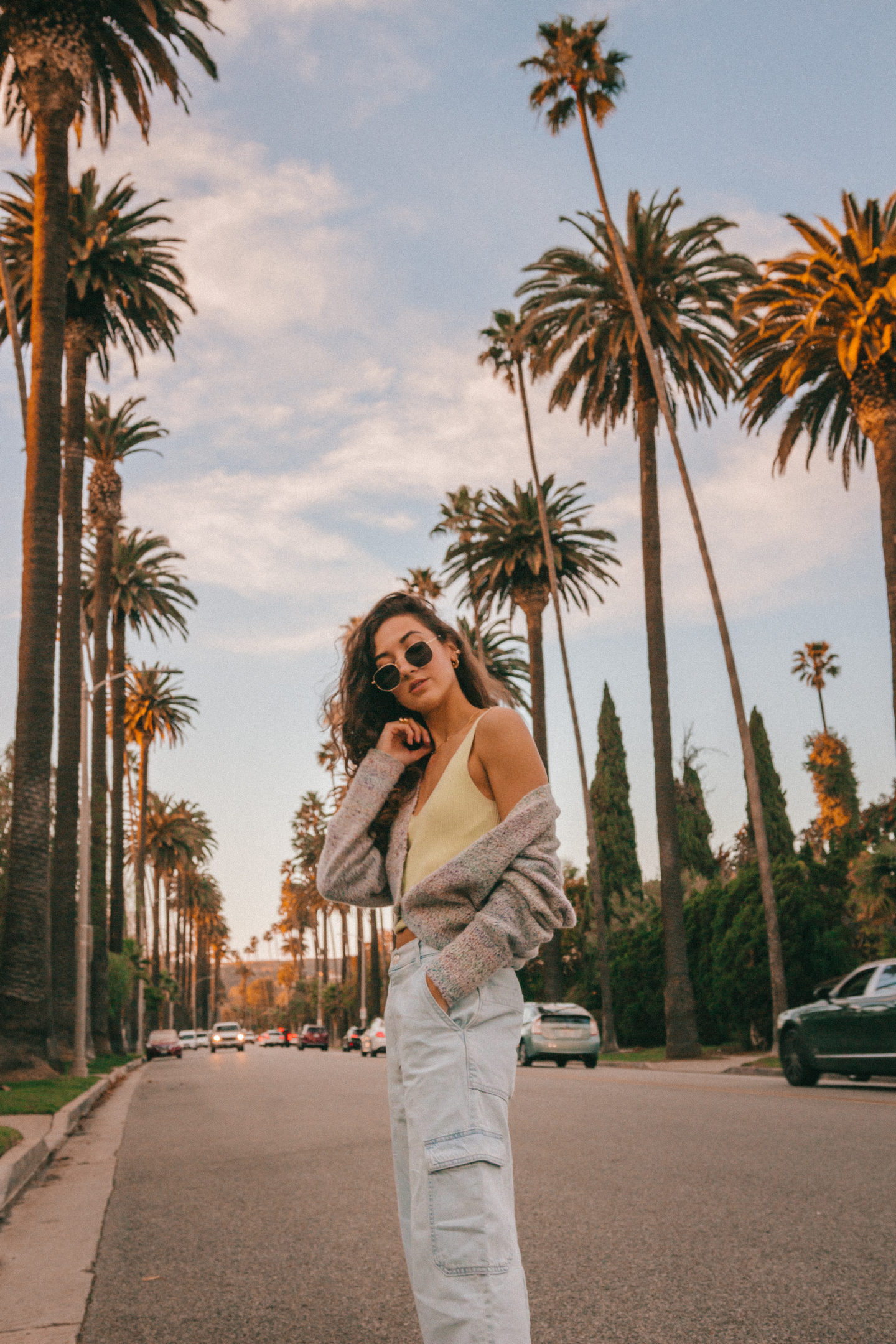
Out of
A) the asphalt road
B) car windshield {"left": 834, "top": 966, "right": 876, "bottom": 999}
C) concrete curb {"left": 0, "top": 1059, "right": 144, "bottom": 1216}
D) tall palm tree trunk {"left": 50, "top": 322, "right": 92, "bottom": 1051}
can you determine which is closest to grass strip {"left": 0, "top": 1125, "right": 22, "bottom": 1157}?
concrete curb {"left": 0, "top": 1059, "right": 144, "bottom": 1216}

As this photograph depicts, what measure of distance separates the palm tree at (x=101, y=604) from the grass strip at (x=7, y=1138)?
76.8ft

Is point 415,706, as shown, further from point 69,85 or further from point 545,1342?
point 69,85

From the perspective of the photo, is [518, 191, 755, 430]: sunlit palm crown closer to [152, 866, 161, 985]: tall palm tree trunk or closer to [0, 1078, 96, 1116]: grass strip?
[0, 1078, 96, 1116]: grass strip

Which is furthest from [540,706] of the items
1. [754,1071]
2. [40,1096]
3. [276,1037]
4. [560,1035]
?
[276,1037]

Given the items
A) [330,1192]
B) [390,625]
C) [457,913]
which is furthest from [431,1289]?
[330,1192]

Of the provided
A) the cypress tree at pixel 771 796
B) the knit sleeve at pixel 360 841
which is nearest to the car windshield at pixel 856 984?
the knit sleeve at pixel 360 841

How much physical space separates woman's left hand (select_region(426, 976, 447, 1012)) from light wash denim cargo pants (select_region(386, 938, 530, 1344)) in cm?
1

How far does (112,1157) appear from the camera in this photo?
10.1 meters

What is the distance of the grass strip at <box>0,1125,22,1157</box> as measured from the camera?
28.0 ft

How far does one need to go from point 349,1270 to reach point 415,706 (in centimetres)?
356

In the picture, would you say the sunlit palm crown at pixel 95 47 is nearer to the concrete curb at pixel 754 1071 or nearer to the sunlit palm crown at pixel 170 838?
the concrete curb at pixel 754 1071

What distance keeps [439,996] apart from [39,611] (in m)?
16.5

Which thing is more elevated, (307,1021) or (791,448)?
(791,448)

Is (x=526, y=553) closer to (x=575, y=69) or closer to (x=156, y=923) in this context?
(x=575, y=69)
